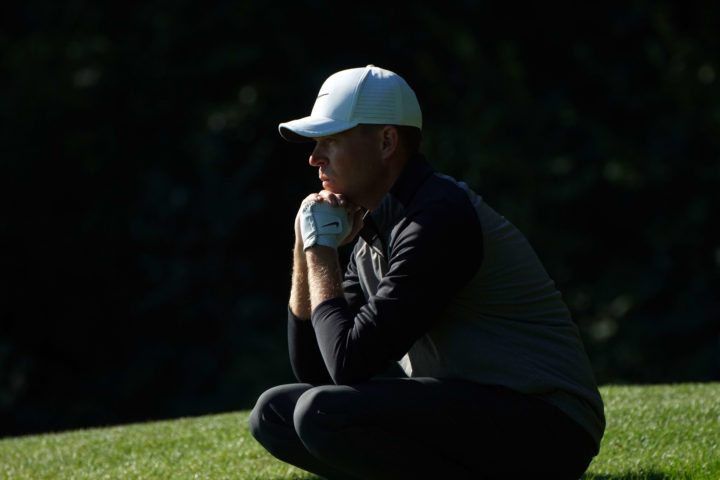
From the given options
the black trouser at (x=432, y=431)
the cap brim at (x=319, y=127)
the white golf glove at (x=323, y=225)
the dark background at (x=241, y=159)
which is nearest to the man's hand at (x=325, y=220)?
the white golf glove at (x=323, y=225)

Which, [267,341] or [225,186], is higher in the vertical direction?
[225,186]

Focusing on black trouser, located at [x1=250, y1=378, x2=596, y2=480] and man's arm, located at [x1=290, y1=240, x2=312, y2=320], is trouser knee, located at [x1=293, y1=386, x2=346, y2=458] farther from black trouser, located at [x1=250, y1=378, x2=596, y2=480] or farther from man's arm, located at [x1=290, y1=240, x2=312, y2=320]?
man's arm, located at [x1=290, y1=240, x2=312, y2=320]

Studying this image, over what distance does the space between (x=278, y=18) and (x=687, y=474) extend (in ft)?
29.9

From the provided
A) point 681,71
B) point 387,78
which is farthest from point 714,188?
point 387,78

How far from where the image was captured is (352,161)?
2980 mm

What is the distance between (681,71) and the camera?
10398 millimetres

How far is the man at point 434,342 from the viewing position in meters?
2.69

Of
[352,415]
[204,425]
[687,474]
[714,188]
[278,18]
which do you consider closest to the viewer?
[352,415]

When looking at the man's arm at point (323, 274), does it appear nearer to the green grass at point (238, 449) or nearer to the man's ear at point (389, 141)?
the man's ear at point (389, 141)

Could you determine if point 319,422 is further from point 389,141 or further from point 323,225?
point 389,141

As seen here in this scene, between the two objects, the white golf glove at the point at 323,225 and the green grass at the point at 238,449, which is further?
the green grass at the point at 238,449

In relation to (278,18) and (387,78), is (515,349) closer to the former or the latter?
(387,78)

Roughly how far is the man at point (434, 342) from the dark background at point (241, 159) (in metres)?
7.56

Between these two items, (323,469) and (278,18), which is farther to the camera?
(278,18)
